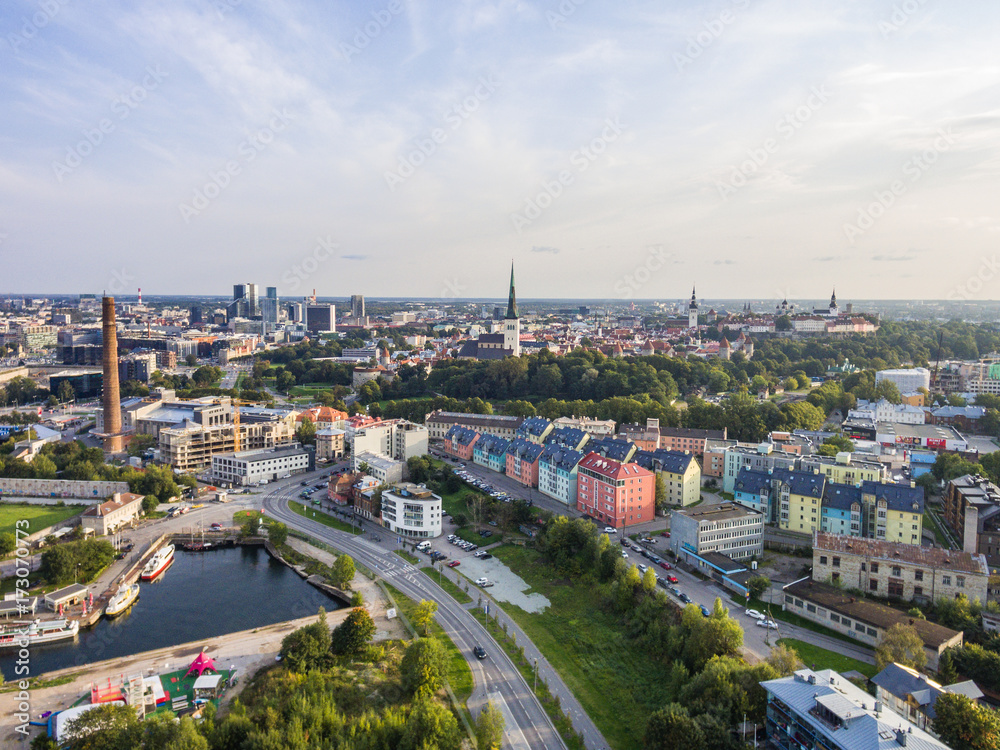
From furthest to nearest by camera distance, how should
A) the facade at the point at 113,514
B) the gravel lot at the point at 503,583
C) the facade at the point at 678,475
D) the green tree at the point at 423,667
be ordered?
the facade at the point at 678,475 → the facade at the point at 113,514 → the gravel lot at the point at 503,583 → the green tree at the point at 423,667

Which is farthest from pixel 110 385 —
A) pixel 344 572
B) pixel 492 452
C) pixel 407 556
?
pixel 344 572

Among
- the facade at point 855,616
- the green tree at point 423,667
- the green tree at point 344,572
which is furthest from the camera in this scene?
the green tree at point 344,572

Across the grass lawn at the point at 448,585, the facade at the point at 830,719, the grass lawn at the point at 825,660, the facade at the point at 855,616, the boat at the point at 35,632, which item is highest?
the facade at the point at 830,719

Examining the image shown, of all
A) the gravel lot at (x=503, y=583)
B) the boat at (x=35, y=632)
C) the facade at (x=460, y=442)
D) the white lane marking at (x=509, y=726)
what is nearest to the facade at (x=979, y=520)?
the gravel lot at (x=503, y=583)

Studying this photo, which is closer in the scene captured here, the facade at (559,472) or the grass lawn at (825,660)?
the grass lawn at (825,660)

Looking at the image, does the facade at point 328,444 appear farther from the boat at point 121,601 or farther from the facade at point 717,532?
the facade at point 717,532

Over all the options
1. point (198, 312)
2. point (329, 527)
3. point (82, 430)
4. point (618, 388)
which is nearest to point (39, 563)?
point (329, 527)

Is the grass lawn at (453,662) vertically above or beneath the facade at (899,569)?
beneath
